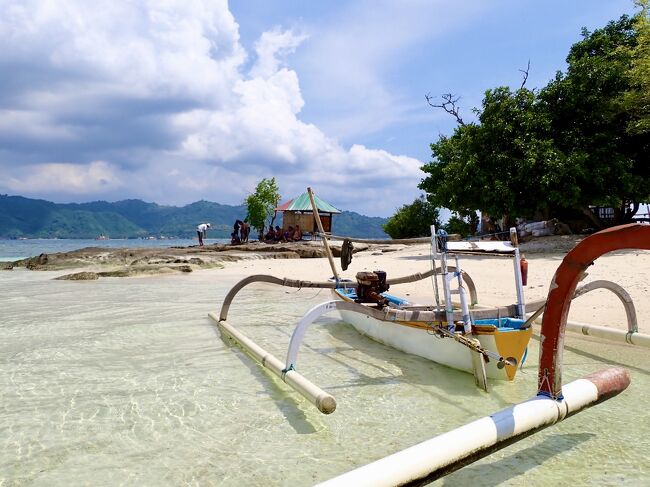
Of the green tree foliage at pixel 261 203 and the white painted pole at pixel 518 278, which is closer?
the white painted pole at pixel 518 278

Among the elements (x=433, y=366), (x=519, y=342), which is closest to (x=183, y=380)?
(x=433, y=366)

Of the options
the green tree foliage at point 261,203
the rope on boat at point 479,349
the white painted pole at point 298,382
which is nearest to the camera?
the white painted pole at point 298,382

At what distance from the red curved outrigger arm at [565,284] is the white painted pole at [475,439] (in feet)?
0.57

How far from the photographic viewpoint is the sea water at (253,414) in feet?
12.1

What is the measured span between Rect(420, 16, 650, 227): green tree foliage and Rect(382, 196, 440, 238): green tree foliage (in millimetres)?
15980

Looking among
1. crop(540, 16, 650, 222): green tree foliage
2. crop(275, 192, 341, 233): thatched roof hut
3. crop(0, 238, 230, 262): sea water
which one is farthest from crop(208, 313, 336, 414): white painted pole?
crop(275, 192, 341, 233): thatched roof hut

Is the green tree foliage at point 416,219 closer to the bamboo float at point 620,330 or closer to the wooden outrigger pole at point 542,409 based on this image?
the bamboo float at point 620,330

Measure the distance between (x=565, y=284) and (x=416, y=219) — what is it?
36.0 metres

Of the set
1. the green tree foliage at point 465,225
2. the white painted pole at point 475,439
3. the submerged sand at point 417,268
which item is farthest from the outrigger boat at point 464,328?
the green tree foliage at point 465,225

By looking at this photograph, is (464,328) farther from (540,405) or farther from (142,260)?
(142,260)

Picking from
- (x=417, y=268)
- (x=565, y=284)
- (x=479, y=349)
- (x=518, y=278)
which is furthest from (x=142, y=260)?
(x=565, y=284)

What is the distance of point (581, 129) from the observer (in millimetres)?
20672

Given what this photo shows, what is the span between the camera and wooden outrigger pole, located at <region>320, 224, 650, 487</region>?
2.45 meters

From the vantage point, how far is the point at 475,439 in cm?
277
